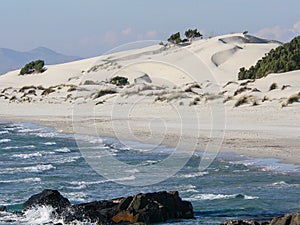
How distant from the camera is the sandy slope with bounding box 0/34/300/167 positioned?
27234mm

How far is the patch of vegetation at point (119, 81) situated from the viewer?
212 feet

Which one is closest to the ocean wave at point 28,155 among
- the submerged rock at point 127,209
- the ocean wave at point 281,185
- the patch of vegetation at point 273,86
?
the ocean wave at point 281,185

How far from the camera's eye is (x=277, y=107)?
33.6 metres

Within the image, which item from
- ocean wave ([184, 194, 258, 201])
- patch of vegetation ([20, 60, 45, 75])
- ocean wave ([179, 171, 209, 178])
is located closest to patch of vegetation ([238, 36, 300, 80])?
ocean wave ([179, 171, 209, 178])

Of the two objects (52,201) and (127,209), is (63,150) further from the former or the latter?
(127,209)

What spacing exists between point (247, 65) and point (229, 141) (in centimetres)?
4895

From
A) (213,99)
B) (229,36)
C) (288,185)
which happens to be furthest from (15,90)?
(288,185)

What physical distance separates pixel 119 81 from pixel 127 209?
52406 mm

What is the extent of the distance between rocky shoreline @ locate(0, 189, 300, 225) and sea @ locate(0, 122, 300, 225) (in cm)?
19

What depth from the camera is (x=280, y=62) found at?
5247 cm

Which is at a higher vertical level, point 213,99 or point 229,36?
point 229,36

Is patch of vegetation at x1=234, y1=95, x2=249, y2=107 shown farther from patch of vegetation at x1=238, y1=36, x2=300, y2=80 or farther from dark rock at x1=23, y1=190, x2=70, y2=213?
dark rock at x1=23, y1=190, x2=70, y2=213

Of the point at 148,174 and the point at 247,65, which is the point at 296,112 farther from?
the point at 247,65

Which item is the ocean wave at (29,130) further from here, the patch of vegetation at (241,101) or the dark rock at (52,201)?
the dark rock at (52,201)
